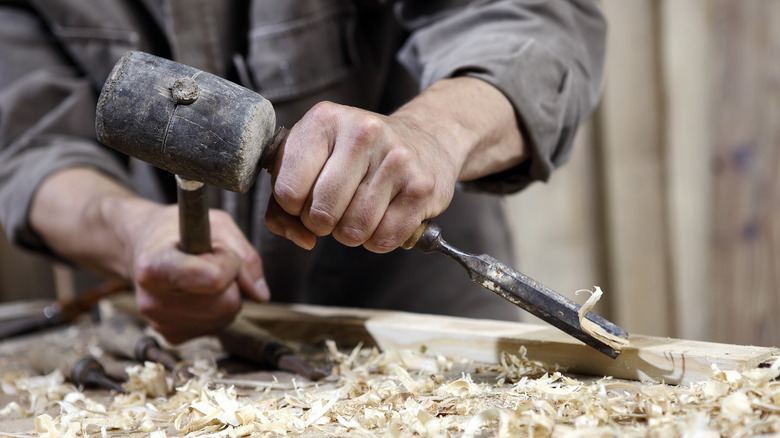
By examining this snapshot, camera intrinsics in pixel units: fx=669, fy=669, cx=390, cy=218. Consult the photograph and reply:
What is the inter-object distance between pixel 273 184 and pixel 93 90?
117cm

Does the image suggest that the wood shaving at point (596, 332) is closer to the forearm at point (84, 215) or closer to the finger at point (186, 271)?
the finger at point (186, 271)

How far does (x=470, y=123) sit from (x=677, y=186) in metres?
1.29

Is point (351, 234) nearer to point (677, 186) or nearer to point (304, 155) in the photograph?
point (304, 155)

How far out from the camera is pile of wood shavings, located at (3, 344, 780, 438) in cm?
64

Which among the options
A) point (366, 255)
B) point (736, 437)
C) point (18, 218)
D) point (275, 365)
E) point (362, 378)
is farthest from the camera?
point (366, 255)

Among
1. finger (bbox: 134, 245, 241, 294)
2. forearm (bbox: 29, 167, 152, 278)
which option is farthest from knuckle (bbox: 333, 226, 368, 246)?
forearm (bbox: 29, 167, 152, 278)

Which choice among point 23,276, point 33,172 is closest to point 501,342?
point 33,172

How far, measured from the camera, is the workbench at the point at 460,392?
665mm

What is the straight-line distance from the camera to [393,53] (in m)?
1.65

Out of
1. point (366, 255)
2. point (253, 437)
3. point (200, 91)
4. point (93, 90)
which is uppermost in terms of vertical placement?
point (200, 91)

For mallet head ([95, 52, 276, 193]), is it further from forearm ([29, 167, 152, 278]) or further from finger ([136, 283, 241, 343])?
forearm ([29, 167, 152, 278])

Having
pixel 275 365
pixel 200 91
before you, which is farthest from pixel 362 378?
pixel 200 91

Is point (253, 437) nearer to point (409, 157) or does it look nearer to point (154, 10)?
point (409, 157)

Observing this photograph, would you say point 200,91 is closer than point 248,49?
Yes
